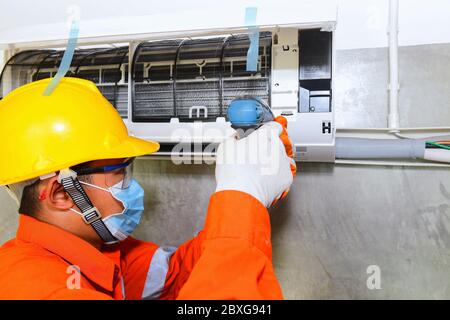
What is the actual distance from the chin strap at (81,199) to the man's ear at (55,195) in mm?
21

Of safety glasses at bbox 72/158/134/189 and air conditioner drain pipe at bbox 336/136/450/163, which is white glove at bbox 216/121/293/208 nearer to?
safety glasses at bbox 72/158/134/189

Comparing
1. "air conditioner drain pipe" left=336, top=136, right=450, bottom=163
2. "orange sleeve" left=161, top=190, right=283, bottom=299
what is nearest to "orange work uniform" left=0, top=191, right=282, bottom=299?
"orange sleeve" left=161, top=190, right=283, bottom=299

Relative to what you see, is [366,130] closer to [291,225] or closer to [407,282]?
[291,225]

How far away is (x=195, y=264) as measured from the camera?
815mm

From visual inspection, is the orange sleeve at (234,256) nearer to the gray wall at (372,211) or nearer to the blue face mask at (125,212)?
the blue face mask at (125,212)

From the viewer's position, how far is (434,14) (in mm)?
1238

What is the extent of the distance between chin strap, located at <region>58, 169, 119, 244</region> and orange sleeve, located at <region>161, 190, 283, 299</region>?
0.34m

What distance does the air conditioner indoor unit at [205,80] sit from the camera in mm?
1122

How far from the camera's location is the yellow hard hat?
34.1 inches

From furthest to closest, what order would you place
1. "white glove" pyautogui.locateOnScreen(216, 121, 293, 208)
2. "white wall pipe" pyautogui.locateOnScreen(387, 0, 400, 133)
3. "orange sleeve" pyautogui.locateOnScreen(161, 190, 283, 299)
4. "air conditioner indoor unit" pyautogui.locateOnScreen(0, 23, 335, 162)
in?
1. "white wall pipe" pyautogui.locateOnScreen(387, 0, 400, 133)
2. "air conditioner indoor unit" pyautogui.locateOnScreen(0, 23, 335, 162)
3. "white glove" pyautogui.locateOnScreen(216, 121, 293, 208)
4. "orange sleeve" pyautogui.locateOnScreen(161, 190, 283, 299)

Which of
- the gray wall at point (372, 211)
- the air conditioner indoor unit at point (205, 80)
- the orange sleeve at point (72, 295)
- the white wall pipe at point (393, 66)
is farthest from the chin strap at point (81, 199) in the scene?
the white wall pipe at point (393, 66)

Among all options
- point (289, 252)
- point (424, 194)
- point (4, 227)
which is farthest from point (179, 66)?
point (4, 227)

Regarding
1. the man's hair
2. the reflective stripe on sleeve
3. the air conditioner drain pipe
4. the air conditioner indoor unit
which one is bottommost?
the reflective stripe on sleeve
